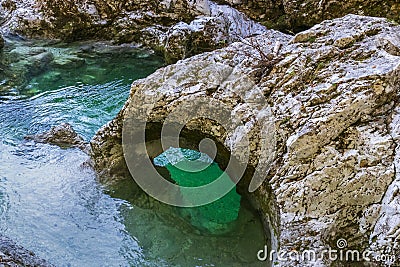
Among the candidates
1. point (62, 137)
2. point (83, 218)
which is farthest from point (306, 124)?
point (62, 137)

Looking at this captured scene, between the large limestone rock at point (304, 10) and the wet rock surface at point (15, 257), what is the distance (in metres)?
9.69

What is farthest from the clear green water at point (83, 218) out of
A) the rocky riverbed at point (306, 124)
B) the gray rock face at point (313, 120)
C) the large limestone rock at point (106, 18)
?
the large limestone rock at point (106, 18)

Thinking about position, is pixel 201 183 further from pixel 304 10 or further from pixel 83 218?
pixel 304 10

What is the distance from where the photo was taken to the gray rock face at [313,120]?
408 cm

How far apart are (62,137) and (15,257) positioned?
401 centimetres

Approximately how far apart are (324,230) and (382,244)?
0.55 m

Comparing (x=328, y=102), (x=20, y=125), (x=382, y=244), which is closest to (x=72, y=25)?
(x=20, y=125)

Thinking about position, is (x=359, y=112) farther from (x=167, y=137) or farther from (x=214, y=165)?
(x=214, y=165)

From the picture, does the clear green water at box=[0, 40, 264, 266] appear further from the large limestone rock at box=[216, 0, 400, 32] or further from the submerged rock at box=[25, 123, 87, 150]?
the large limestone rock at box=[216, 0, 400, 32]

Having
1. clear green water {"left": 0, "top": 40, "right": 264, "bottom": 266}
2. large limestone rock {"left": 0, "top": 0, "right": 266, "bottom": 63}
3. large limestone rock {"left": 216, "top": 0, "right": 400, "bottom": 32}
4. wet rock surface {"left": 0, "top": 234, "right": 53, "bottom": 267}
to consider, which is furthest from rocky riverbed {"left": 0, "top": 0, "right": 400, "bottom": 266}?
large limestone rock {"left": 0, "top": 0, "right": 266, "bottom": 63}

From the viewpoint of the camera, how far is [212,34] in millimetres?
11273

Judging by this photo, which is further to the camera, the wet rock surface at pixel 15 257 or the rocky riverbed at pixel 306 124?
the rocky riverbed at pixel 306 124

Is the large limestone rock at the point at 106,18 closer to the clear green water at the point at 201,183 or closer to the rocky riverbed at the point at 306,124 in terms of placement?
the clear green water at the point at 201,183

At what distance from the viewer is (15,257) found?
4156mm
